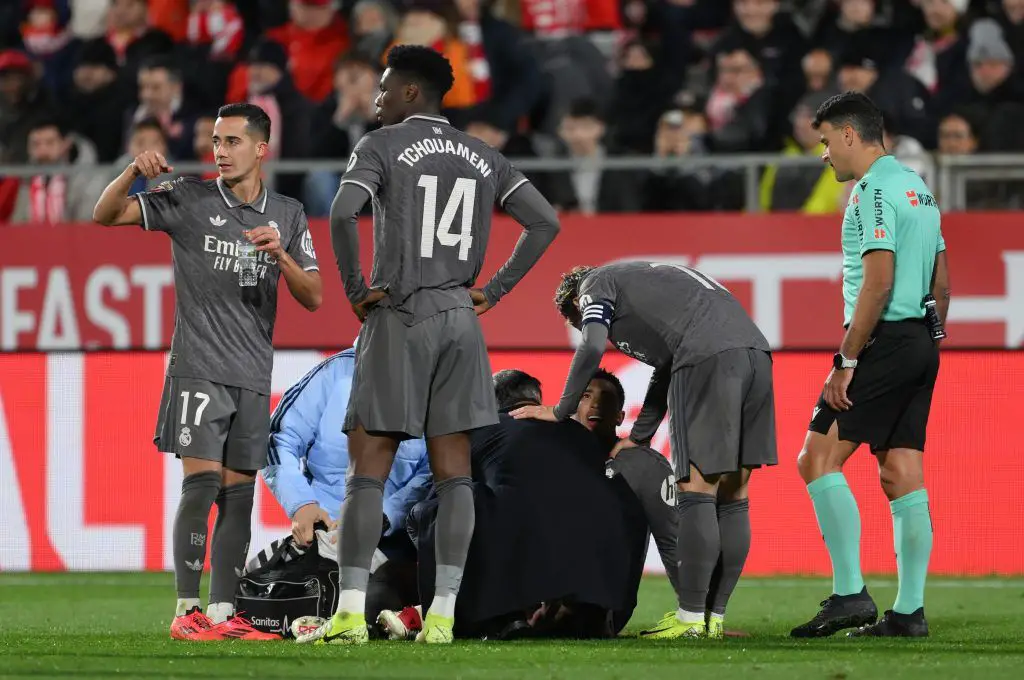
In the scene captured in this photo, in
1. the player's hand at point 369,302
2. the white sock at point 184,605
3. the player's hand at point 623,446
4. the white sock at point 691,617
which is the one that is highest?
the player's hand at point 369,302

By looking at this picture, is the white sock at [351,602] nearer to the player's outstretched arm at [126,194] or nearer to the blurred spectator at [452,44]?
the player's outstretched arm at [126,194]

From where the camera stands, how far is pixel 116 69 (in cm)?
1341

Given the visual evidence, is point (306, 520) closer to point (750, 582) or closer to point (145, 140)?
point (750, 582)

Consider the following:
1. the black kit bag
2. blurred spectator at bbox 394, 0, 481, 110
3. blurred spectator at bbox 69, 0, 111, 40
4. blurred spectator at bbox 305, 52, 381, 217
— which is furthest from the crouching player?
blurred spectator at bbox 69, 0, 111, 40

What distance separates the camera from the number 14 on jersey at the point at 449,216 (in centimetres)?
564

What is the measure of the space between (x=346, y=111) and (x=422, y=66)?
21.4 feet

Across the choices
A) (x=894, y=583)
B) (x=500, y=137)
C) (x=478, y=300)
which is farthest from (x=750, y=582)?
(x=500, y=137)

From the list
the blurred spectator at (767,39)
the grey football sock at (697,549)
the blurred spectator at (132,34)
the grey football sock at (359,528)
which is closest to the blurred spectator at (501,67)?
the blurred spectator at (767,39)

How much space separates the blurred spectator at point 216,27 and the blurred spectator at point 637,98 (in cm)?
341

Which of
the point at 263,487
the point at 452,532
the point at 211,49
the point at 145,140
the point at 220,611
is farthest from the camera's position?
the point at 211,49

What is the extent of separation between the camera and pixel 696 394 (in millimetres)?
6152

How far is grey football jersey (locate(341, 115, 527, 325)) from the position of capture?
5.61m

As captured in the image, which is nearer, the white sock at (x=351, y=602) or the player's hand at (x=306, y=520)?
the white sock at (x=351, y=602)

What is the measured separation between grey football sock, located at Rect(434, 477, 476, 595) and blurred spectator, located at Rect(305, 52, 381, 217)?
6.49 m
